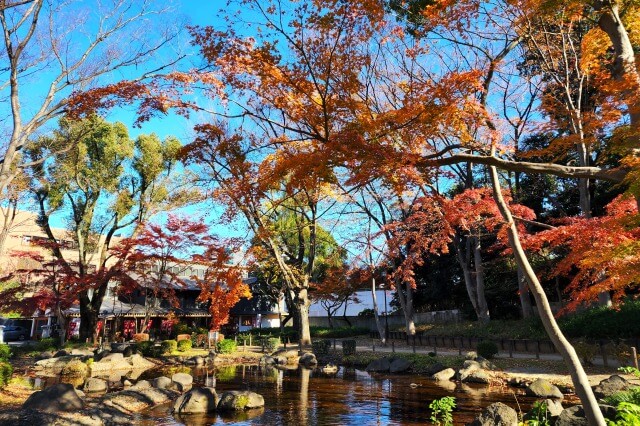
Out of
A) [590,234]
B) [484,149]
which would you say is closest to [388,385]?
[590,234]

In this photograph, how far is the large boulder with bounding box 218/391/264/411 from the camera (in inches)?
447

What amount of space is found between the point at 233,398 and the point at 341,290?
884 inches

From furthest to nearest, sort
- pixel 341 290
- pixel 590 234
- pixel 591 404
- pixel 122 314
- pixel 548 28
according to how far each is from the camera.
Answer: pixel 341 290, pixel 122 314, pixel 548 28, pixel 590 234, pixel 591 404

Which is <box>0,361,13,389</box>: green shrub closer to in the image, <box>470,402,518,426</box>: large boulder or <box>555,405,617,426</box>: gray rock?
<box>470,402,518,426</box>: large boulder

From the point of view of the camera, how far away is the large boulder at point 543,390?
11.9 m

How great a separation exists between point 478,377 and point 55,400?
12338 mm

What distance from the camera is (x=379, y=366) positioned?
1886 centimetres

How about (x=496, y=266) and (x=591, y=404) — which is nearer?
(x=591, y=404)

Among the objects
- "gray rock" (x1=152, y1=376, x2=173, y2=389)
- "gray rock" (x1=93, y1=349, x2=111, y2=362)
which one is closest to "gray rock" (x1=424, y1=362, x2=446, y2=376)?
"gray rock" (x1=152, y1=376, x2=173, y2=389)

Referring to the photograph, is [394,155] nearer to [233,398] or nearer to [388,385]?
[233,398]

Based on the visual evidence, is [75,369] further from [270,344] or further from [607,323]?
[607,323]

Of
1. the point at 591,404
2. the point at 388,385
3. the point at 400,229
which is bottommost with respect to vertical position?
the point at 388,385

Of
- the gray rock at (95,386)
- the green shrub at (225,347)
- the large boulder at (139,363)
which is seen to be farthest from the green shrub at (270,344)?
the gray rock at (95,386)

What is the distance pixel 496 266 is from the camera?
27422 millimetres
